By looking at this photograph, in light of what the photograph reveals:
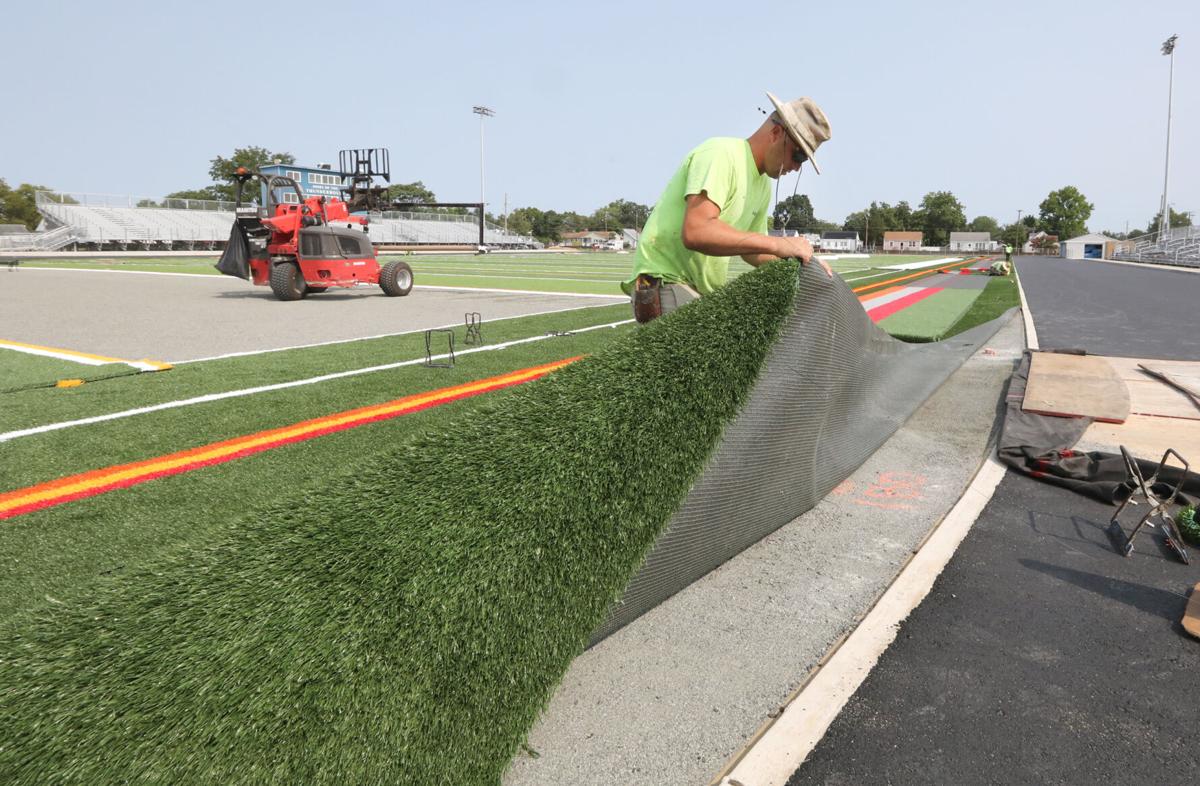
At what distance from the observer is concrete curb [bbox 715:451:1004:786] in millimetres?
1849

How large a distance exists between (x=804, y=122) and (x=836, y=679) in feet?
6.81

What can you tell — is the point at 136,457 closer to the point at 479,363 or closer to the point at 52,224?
the point at 479,363

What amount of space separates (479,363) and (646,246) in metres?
4.75

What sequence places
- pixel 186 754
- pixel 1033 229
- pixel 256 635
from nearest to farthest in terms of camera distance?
pixel 186 754 → pixel 256 635 → pixel 1033 229

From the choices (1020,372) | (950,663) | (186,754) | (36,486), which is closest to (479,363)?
(36,486)

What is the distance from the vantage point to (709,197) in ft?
8.69

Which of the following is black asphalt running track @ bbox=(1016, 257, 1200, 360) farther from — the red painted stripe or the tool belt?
the tool belt

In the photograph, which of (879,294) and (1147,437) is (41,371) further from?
(879,294)

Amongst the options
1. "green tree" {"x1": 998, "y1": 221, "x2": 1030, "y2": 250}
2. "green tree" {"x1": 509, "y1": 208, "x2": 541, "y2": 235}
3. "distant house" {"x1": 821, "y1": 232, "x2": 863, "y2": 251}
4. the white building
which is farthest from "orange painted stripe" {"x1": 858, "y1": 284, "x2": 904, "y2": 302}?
"green tree" {"x1": 998, "y1": 221, "x2": 1030, "y2": 250}

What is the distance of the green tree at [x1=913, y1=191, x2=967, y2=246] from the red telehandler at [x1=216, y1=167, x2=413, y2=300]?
157m

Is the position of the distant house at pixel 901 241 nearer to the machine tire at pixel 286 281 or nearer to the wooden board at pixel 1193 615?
the machine tire at pixel 286 281

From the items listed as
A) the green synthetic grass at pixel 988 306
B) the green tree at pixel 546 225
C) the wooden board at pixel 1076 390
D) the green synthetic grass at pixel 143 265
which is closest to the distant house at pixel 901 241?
the green tree at pixel 546 225

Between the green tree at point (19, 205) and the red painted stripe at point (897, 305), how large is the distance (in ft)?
289

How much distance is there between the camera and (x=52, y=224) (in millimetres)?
57094
